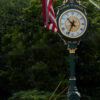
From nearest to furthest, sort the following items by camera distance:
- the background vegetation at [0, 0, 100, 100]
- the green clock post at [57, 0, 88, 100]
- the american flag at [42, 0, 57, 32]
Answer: the green clock post at [57, 0, 88, 100] < the american flag at [42, 0, 57, 32] < the background vegetation at [0, 0, 100, 100]

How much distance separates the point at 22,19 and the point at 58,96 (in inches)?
176

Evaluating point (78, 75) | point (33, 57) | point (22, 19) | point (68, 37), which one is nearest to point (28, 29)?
point (22, 19)

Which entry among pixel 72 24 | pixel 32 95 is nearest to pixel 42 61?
pixel 32 95

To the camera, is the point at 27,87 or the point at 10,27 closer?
the point at 27,87

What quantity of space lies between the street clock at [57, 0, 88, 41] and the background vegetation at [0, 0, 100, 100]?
196 cm

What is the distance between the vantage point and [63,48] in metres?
11.3

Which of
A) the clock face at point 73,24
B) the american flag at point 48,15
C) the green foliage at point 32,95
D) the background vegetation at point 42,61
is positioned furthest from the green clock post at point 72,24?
the green foliage at point 32,95

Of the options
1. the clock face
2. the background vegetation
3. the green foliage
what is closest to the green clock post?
the clock face

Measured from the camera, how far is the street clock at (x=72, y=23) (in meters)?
8.39

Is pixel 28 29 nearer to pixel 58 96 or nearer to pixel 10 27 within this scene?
pixel 10 27

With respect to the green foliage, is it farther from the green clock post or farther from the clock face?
the clock face

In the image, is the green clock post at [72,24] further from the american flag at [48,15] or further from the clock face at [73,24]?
the american flag at [48,15]

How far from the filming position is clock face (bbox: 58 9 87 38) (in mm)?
8398

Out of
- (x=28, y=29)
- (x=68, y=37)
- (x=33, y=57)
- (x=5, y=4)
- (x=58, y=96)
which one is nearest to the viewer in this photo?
(x=68, y=37)
